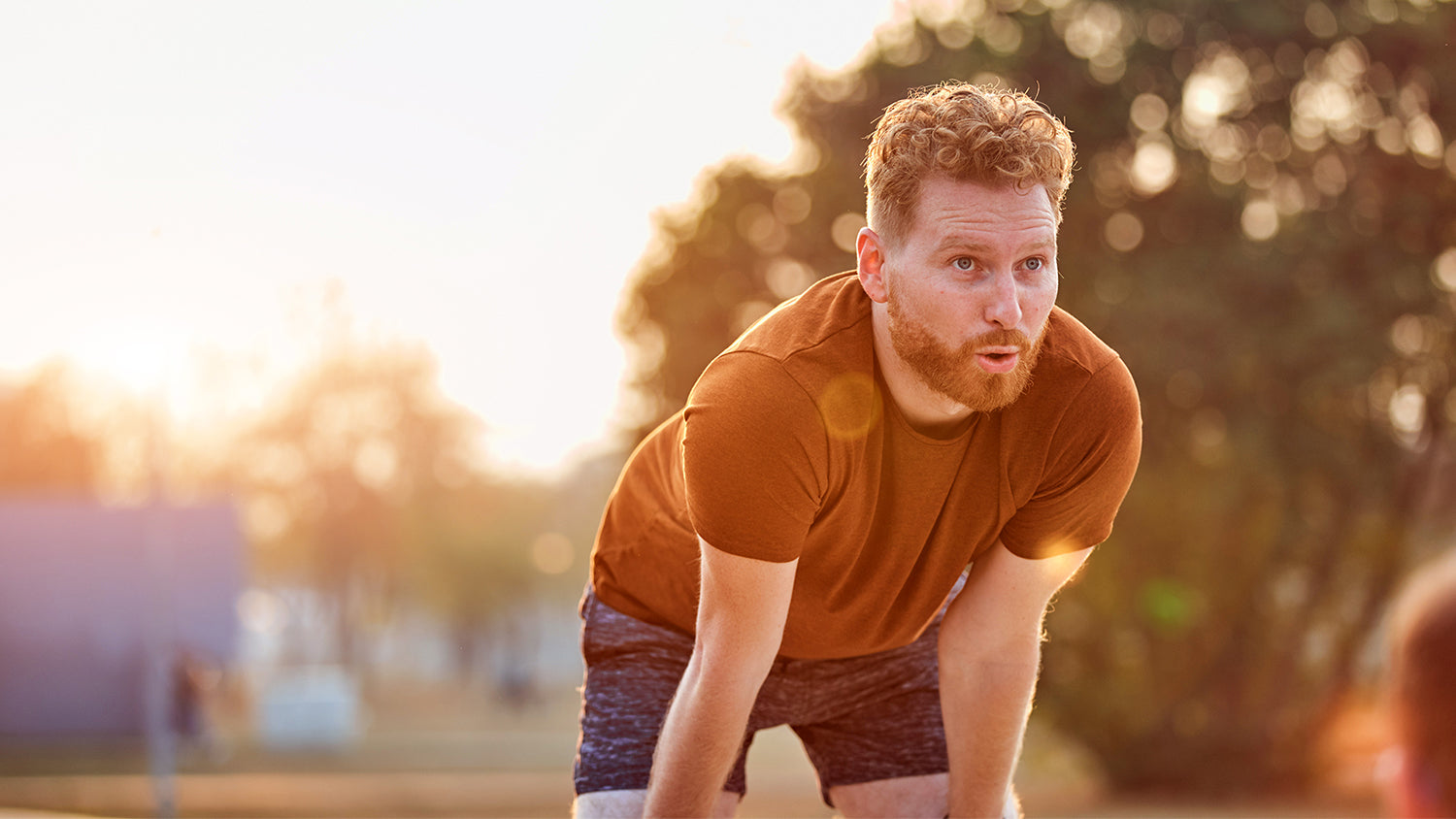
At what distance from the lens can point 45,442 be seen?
163ft

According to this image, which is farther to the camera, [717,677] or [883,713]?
[883,713]

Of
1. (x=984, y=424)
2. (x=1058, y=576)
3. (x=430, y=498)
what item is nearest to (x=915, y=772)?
(x=1058, y=576)

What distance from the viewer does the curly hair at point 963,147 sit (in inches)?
125

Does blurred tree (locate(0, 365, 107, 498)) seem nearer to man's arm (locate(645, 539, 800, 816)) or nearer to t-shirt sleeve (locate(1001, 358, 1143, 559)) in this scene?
man's arm (locate(645, 539, 800, 816))

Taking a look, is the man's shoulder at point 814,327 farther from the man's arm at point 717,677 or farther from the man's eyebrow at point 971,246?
the man's arm at point 717,677

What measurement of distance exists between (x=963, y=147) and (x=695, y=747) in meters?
1.54

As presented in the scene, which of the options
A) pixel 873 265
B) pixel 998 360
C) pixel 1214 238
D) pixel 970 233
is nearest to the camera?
pixel 970 233

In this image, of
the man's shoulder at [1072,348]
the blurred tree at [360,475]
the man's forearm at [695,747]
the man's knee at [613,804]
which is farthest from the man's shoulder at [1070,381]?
the blurred tree at [360,475]

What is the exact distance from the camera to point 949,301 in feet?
10.6

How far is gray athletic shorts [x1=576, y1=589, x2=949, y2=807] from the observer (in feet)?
13.4

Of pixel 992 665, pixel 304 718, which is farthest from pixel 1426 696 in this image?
pixel 304 718

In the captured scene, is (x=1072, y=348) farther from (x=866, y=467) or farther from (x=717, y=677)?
(x=717, y=677)

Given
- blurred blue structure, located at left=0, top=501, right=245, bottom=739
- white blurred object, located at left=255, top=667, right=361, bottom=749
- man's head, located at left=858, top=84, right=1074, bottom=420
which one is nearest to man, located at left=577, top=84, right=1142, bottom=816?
man's head, located at left=858, top=84, right=1074, bottom=420

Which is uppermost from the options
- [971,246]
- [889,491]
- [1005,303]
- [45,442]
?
[45,442]
